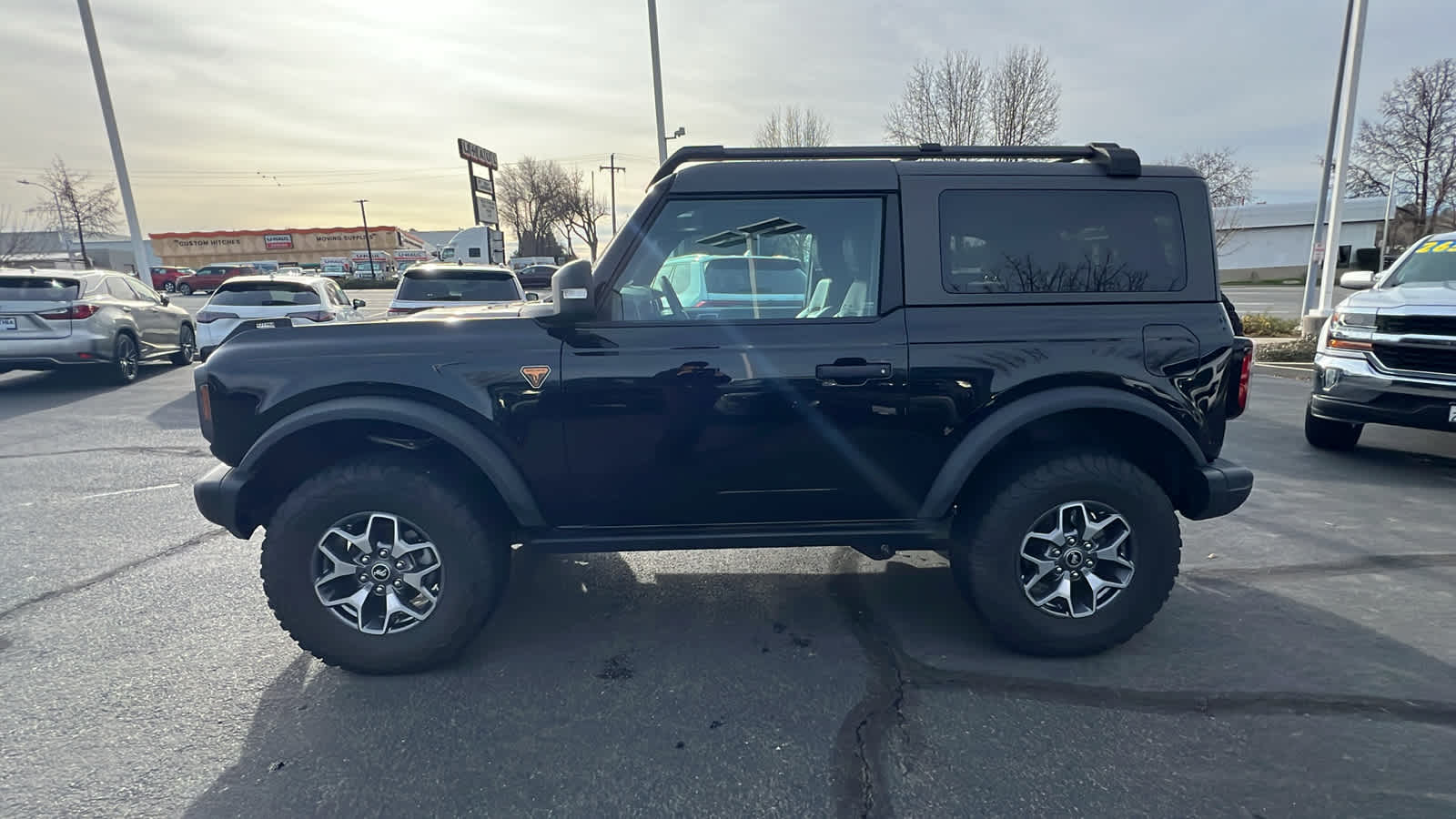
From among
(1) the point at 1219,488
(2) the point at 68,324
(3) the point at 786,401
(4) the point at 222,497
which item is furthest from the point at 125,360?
(1) the point at 1219,488

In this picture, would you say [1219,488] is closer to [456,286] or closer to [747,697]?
[747,697]

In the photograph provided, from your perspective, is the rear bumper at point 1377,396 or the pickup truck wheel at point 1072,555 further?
the rear bumper at point 1377,396

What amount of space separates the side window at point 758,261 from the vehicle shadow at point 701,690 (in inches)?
58.1

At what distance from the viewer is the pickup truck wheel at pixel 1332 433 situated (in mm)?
6023

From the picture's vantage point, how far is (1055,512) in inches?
117

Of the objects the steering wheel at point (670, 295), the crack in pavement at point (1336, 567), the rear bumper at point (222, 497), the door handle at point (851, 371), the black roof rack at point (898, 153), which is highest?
the black roof rack at point (898, 153)

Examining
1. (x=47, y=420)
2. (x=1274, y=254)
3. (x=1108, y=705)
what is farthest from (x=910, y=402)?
(x=1274, y=254)

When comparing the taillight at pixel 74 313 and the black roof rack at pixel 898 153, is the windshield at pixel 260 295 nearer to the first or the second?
the taillight at pixel 74 313

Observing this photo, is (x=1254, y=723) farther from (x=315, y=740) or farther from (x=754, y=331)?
(x=315, y=740)

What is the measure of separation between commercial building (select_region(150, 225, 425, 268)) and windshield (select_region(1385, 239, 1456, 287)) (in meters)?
85.8

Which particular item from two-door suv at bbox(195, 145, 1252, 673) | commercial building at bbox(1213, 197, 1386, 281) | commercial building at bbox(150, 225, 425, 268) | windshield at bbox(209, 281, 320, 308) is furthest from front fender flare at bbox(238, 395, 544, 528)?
commercial building at bbox(150, 225, 425, 268)

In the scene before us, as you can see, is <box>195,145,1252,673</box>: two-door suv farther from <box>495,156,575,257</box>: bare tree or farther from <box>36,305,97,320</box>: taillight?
<box>495,156,575,257</box>: bare tree

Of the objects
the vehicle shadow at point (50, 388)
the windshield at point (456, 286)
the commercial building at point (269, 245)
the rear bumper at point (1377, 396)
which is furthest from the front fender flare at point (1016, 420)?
the commercial building at point (269, 245)

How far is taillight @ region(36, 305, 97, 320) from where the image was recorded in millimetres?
9159
